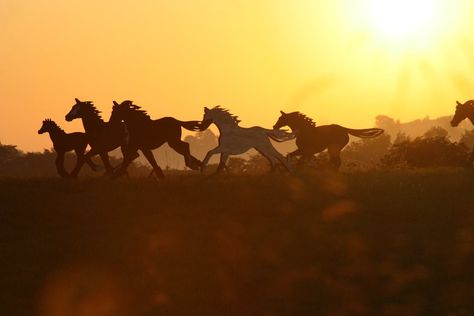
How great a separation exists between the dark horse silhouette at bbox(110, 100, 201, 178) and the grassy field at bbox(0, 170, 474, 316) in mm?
1267

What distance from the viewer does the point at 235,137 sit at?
24453 mm

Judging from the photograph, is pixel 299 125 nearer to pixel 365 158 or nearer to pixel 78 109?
pixel 78 109

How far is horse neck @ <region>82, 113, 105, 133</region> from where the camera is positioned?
24.2 m

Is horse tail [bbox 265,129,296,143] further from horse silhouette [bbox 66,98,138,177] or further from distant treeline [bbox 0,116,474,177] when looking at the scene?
horse silhouette [bbox 66,98,138,177]

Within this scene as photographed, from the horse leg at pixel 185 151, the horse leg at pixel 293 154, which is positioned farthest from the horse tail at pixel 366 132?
the horse leg at pixel 185 151

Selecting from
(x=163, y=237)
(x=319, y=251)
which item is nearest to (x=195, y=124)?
(x=163, y=237)

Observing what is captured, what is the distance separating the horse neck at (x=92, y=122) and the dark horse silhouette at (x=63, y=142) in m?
0.25

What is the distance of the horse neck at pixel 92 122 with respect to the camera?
79.5 ft

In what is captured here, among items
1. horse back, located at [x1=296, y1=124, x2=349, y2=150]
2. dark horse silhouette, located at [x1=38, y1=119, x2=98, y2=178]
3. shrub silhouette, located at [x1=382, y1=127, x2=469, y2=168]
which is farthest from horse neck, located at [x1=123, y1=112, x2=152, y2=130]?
shrub silhouette, located at [x1=382, y1=127, x2=469, y2=168]

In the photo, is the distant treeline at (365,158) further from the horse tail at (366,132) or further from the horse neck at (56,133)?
the horse neck at (56,133)

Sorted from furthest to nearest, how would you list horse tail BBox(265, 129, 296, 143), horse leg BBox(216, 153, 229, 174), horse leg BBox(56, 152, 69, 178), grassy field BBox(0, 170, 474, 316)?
horse tail BBox(265, 129, 296, 143) → horse leg BBox(216, 153, 229, 174) → horse leg BBox(56, 152, 69, 178) → grassy field BBox(0, 170, 474, 316)

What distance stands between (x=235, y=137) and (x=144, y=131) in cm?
260

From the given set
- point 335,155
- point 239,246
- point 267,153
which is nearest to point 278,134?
point 267,153

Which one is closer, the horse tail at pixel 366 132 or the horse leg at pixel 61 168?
the horse leg at pixel 61 168
